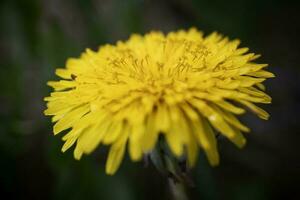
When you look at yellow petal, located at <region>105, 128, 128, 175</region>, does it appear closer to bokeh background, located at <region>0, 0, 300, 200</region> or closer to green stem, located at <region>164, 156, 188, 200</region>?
green stem, located at <region>164, 156, 188, 200</region>

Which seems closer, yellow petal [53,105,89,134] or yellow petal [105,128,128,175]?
yellow petal [105,128,128,175]

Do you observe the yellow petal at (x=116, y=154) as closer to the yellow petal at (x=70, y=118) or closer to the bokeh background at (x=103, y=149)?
the yellow petal at (x=70, y=118)

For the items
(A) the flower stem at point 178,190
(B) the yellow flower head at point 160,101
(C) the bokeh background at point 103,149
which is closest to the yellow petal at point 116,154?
(B) the yellow flower head at point 160,101

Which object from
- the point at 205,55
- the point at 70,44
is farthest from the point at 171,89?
the point at 70,44

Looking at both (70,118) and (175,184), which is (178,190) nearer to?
(175,184)

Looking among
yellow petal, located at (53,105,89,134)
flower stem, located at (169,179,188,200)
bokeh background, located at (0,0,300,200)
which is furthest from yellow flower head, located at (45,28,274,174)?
bokeh background, located at (0,0,300,200)

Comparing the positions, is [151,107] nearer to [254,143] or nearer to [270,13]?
[254,143]

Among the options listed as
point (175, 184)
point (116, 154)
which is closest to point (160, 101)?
point (116, 154)
